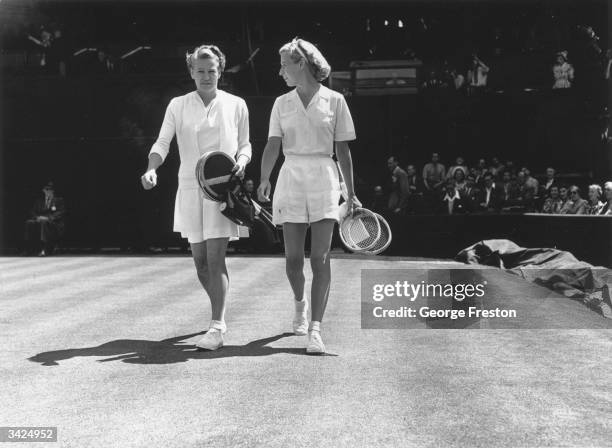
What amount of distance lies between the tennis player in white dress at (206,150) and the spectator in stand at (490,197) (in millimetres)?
11479

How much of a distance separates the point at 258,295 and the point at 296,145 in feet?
11.9

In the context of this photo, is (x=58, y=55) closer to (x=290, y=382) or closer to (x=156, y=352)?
(x=156, y=352)

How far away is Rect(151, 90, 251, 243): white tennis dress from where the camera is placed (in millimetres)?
5523

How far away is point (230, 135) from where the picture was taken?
5.65 m

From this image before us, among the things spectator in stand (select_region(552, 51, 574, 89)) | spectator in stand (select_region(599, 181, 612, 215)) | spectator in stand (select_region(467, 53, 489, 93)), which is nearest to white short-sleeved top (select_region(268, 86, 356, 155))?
spectator in stand (select_region(599, 181, 612, 215))

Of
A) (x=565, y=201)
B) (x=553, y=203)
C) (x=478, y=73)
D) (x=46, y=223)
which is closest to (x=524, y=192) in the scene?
(x=553, y=203)

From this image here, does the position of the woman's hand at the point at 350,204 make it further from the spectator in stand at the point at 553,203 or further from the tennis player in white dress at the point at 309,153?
the spectator in stand at the point at 553,203

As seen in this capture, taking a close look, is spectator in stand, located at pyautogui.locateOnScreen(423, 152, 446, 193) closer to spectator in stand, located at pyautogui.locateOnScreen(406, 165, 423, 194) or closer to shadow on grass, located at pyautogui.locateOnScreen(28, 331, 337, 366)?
spectator in stand, located at pyautogui.locateOnScreen(406, 165, 423, 194)

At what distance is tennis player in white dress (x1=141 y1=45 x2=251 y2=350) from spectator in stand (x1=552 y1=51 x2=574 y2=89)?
15.2 meters

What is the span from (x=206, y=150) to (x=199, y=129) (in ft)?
0.48

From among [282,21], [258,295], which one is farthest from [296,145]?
[282,21]

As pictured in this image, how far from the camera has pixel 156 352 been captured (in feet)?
17.4

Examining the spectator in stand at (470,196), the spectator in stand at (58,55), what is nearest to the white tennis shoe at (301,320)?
the spectator in stand at (470,196)

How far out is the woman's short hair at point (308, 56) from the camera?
5.40 metres
